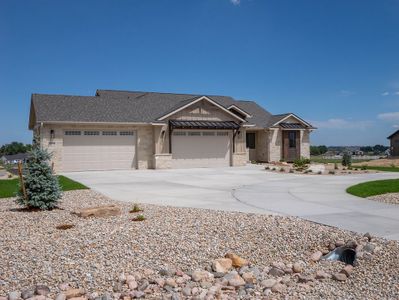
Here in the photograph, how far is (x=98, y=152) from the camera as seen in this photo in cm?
2336

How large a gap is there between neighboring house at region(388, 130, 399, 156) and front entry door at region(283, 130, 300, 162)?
14.3m

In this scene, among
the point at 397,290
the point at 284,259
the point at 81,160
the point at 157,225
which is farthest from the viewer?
the point at 81,160

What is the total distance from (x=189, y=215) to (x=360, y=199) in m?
5.29

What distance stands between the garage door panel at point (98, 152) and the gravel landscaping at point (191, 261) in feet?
50.4

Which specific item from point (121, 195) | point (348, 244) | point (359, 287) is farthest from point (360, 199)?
point (121, 195)

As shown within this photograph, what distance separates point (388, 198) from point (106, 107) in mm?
19040

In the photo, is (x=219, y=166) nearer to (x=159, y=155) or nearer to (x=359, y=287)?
(x=159, y=155)

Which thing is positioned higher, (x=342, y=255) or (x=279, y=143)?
(x=279, y=143)

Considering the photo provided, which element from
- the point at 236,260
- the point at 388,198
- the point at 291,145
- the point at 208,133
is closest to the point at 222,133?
the point at 208,133

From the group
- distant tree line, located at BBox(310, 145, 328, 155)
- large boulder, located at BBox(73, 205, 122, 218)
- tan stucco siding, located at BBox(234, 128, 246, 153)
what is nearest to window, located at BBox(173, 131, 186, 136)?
tan stucco siding, located at BBox(234, 128, 246, 153)

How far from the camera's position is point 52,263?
562 centimetres

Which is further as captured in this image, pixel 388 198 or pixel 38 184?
A: pixel 388 198

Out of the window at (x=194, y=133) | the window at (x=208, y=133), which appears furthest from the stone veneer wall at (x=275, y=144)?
the window at (x=194, y=133)

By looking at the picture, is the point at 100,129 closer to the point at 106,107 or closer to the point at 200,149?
the point at 106,107
